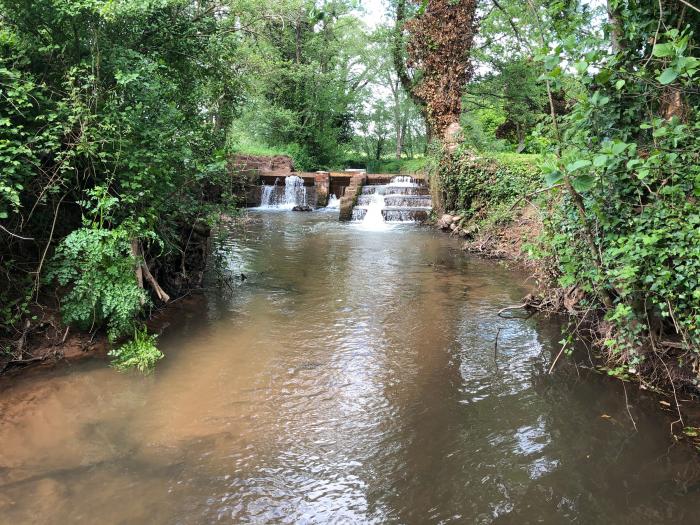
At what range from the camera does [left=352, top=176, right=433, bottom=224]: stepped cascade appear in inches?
623

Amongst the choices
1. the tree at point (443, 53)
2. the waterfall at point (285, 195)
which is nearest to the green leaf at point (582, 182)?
the tree at point (443, 53)

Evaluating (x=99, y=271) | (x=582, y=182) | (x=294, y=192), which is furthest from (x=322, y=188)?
(x=582, y=182)

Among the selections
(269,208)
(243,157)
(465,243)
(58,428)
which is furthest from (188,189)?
(243,157)

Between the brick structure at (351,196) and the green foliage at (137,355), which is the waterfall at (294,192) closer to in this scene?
the brick structure at (351,196)

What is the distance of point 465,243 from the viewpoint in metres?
11.1

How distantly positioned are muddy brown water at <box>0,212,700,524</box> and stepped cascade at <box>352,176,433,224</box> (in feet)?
32.0

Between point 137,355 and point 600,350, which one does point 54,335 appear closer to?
point 137,355

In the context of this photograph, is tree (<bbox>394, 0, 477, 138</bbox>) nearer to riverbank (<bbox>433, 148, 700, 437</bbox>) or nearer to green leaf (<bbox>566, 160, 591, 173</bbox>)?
riverbank (<bbox>433, 148, 700, 437</bbox>)

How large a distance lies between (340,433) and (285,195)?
1698cm

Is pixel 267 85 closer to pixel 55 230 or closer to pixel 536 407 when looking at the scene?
pixel 55 230

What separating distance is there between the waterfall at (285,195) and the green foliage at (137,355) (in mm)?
15137

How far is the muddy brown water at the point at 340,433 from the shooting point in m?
2.97

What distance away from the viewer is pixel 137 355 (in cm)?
486

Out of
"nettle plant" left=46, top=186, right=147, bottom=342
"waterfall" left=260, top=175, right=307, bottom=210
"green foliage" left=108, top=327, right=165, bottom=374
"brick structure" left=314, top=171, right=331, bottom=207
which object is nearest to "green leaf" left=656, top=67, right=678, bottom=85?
"nettle plant" left=46, top=186, right=147, bottom=342
